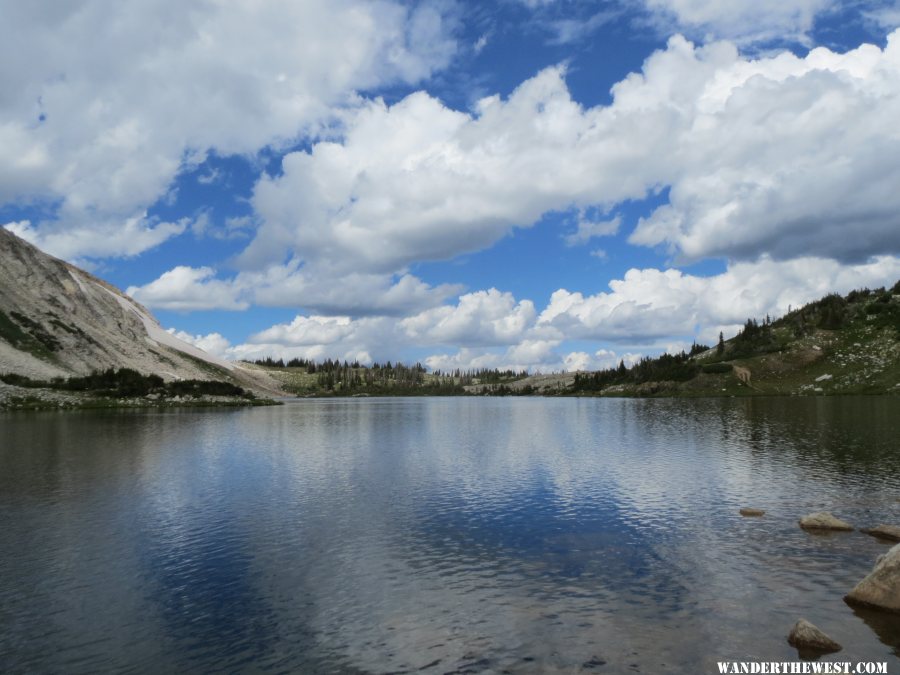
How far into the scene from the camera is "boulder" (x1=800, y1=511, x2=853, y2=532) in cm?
3641

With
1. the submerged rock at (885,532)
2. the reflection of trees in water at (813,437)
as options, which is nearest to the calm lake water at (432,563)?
the reflection of trees in water at (813,437)

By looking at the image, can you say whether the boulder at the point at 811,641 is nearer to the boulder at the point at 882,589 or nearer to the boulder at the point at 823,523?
the boulder at the point at 882,589

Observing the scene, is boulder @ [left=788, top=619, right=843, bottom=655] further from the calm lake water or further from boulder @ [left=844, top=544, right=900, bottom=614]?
boulder @ [left=844, top=544, right=900, bottom=614]

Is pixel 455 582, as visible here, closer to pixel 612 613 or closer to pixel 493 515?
pixel 612 613

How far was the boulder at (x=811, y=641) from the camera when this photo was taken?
20938mm

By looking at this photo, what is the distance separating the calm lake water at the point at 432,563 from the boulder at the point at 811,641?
538mm

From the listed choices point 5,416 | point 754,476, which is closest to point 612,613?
point 754,476

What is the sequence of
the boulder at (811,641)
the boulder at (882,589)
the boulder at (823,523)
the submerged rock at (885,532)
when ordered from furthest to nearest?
1. the boulder at (823,523)
2. the submerged rock at (885,532)
3. the boulder at (882,589)
4. the boulder at (811,641)

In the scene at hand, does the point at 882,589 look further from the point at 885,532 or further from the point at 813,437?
the point at 813,437

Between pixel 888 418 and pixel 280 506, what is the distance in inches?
4452

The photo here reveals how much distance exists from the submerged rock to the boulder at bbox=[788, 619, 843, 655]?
17.7m

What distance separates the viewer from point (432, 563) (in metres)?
31.7

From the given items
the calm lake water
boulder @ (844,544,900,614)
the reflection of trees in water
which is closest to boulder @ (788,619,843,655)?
the calm lake water

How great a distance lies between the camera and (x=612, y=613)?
24406 millimetres
